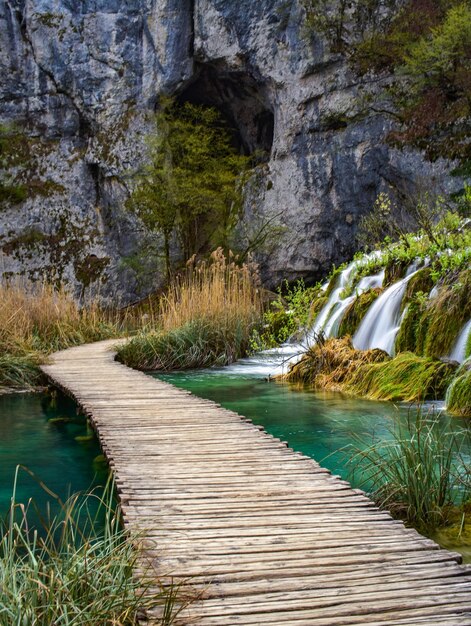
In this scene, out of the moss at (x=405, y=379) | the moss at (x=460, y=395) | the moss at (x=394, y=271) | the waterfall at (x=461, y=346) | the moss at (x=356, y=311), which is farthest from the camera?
the moss at (x=394, y=271)

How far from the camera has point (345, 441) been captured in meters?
4.84

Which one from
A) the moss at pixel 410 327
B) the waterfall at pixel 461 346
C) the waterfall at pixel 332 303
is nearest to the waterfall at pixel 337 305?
the waterfall at pixel 332 303

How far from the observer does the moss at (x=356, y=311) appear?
8.63m

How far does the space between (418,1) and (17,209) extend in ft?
39.0

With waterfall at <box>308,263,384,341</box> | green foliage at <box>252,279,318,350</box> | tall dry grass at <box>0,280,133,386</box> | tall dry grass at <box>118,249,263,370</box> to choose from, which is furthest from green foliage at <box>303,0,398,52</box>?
tall dry grass at <box>118,249,263,370</box>

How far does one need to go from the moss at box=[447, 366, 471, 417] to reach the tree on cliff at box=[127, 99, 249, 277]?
13122mm

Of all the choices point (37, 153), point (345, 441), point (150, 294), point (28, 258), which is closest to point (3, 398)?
point (345, 441)

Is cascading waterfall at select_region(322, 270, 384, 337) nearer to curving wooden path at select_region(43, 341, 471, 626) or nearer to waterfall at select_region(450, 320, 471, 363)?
waterfall at select_region(450, 320, 471, 363)

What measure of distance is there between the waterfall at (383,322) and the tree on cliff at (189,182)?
409 inches

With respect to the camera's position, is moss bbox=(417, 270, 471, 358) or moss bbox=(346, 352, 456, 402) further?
moss bbox=(417, 270, 471, 358)

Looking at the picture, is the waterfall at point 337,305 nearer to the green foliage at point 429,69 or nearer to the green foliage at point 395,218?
the green foliage at point 395,218

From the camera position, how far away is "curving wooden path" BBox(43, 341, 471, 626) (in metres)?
1.86

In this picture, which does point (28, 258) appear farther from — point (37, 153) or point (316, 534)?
point (316, 534)

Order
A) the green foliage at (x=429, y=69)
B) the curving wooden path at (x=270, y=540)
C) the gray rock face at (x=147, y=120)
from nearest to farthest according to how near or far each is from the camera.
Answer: the curving wooden path at (x=270, y=540) → the green foliage at (x=429, y=69) → the gray rock face at (x=147, y=120)
